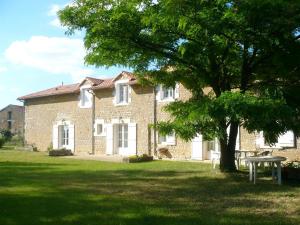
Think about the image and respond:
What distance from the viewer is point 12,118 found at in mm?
63594

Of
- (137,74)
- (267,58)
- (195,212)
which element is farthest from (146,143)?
(195,212)

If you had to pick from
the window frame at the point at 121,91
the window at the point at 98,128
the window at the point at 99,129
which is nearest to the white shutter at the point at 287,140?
the window frame at the point at 121,91

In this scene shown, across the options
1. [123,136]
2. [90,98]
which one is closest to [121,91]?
[123,136]

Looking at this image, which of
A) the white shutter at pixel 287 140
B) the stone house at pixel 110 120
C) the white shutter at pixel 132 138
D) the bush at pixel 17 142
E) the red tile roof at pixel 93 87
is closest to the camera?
the white shutter at pixel 287 140

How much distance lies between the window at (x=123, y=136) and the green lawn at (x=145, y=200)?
11401 millimetres

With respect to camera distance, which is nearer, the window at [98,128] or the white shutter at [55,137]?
the window at [98,128]

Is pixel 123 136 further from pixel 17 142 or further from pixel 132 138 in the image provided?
pixel 17 142

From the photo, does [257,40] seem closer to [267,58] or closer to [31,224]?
[267,58]

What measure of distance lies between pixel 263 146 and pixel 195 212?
39.8 ft

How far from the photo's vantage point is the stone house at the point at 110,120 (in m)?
23.0

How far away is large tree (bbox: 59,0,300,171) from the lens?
10836 millimetres

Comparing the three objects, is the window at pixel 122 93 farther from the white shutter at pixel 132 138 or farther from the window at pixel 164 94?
the window at pixel 164 94

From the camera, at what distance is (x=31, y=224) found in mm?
7312

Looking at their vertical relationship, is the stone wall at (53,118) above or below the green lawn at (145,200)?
above
